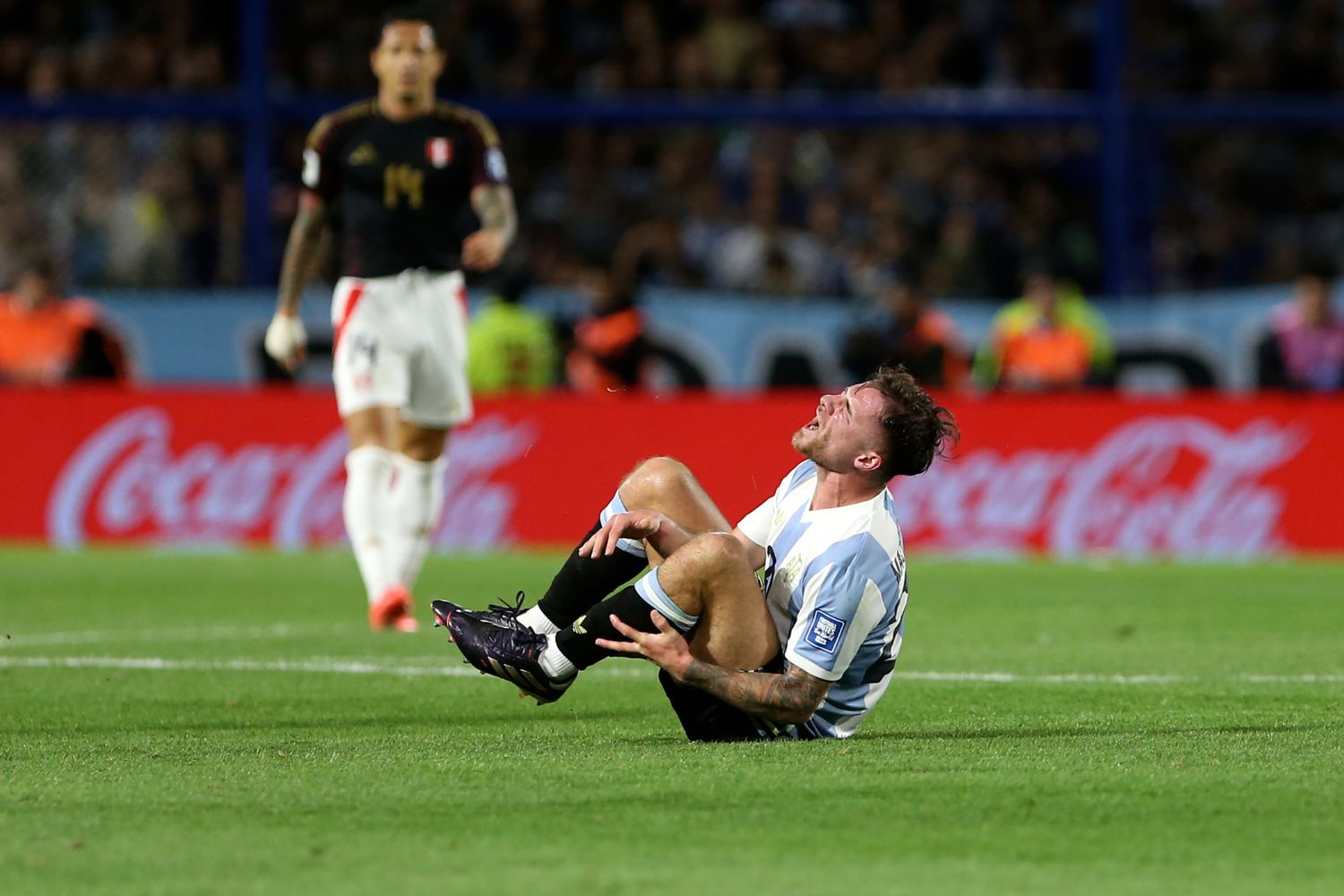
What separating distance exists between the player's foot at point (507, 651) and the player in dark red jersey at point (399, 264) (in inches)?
140

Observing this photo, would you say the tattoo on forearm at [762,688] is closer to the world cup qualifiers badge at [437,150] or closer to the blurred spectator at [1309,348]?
the world cup qualifiers badge at [437,150]

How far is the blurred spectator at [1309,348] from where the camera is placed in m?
15.9

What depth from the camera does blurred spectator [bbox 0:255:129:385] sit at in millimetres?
16531

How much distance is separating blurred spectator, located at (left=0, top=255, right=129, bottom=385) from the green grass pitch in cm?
720

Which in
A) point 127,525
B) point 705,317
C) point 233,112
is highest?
point 233,112

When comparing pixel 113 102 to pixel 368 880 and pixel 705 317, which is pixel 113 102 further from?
pixel 368 880

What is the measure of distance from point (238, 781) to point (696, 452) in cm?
997

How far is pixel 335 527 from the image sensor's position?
49.5 feet

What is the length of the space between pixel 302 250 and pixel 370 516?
1220mm

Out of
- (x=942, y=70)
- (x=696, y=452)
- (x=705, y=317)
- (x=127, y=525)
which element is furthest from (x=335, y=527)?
(x=942, y=70)

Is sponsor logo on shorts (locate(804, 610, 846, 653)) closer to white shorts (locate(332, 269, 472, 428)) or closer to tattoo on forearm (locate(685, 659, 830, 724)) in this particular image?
tattoo on forearm (locate(685, 659, 830, 724))

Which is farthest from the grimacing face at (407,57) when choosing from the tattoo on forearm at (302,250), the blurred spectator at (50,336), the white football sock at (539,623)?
the blurred spectator at (50,336)

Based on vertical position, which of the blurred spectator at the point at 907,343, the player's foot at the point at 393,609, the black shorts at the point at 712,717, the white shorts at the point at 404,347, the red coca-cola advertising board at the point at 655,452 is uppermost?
the white shorts at the point at 404,347

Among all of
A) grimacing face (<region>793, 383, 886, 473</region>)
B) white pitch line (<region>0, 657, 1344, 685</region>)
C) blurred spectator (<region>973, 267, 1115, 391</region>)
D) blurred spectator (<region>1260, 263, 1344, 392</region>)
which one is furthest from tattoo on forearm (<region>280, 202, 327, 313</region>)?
blurred spectator (<region>1260, 263, 1344, 392</region>)
